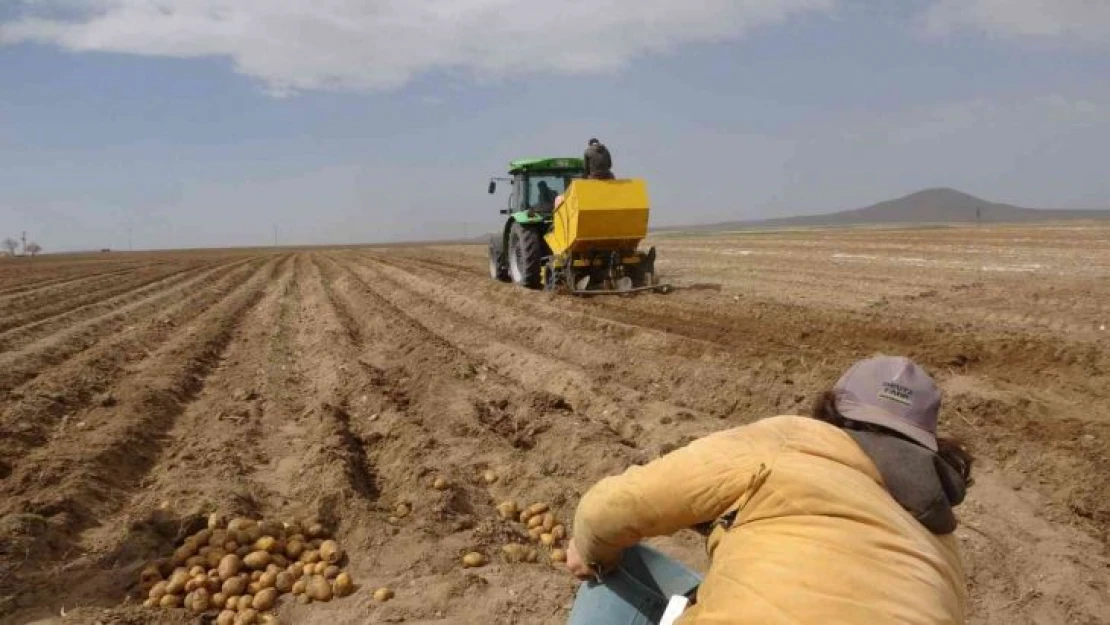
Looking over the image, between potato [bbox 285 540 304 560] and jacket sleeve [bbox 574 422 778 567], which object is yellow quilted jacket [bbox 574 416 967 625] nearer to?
jacket sleeve [bbox 574 422 778 567]

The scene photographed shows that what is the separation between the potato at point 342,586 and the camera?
12.7 feet

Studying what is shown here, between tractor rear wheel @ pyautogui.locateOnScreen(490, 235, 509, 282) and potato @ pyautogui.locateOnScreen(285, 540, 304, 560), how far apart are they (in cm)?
1352

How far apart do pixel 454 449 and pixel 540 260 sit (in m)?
9.21

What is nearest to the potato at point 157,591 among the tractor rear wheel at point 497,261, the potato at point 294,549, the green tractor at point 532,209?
the potato at point 294,549

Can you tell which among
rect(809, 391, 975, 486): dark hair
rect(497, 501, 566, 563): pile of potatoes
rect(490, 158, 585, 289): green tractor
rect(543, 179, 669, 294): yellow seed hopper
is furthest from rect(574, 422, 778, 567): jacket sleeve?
rect(490, 158, 585, 289): green tractor

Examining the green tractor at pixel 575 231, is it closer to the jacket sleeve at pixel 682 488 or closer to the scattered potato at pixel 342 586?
the scattered potato at pixel 342 586

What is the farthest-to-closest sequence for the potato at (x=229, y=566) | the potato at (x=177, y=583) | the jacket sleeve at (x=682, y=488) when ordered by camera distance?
the potato at (x=229, y=566), the potato at (x=177, y=583), the jacket sleeve at (x=682, y=488)

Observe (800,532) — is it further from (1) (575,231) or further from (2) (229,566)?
(1) (575,231)

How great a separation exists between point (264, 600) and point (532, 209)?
1224cm

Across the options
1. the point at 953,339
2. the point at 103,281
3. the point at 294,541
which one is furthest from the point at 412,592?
the point at 103,281

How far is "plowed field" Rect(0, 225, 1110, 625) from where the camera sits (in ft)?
13.3

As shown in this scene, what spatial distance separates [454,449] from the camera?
5.86 metres

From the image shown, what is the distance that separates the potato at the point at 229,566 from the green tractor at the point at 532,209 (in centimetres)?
1100

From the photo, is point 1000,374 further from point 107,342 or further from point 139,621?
point 107,342
